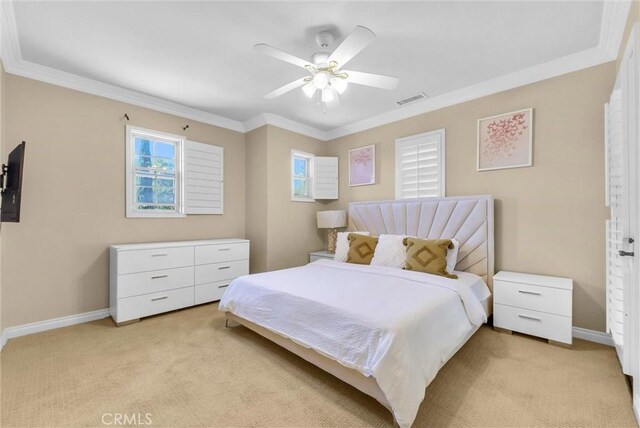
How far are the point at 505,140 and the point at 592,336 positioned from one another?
6.70ft

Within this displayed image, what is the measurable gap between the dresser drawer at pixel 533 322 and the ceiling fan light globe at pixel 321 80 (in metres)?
2.67

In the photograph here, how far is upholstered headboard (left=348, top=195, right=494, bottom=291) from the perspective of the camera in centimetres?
299

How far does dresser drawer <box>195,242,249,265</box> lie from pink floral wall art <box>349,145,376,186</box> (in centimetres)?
202

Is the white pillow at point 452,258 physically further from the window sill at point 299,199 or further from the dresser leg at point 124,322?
the dresser leg at point 124,322

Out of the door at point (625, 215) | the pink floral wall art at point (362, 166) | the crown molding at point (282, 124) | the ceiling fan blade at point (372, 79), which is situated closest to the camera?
the door at point (625, 215)

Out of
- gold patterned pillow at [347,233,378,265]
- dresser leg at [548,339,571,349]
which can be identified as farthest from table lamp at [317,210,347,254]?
dresser leg at [548,339,571,349]

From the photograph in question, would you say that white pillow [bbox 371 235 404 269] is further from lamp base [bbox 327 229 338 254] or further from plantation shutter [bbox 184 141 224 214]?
plantation shutter [bbox 184 141 224 214]

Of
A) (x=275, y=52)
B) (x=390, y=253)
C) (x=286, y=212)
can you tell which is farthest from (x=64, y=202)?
(x=390, y=253)

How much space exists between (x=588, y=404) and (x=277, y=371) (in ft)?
6.60

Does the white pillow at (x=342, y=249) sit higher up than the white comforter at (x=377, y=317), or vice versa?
the white pillow at (x=342, y=249)

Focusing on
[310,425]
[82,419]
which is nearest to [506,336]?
[310,425]

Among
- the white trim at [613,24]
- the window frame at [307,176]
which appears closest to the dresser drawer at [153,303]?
the window frame at [307,176]

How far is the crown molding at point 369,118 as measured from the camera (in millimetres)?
2115

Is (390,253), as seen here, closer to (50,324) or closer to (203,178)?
(203,178)
